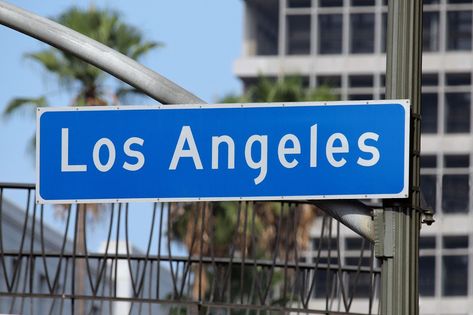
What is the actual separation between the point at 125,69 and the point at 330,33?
7979 cm

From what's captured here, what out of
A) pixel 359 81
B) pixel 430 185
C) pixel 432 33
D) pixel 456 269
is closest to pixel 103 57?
pixel 456 269

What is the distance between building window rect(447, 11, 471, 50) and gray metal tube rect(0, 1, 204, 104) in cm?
7780

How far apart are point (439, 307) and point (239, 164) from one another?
235ft

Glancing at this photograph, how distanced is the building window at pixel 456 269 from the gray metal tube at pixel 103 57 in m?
72.7

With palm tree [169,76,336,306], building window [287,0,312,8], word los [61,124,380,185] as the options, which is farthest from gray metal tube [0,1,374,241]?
building window [287,0,312,8]

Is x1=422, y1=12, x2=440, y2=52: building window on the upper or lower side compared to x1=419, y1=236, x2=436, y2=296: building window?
upper

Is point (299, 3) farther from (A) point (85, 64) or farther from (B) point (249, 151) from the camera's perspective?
(B) point (249, 151)

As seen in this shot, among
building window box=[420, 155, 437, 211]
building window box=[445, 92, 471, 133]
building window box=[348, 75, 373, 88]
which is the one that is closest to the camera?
building window box=[420, 155, 437, 211]

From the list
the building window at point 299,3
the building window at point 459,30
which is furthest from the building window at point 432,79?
the building window at point 299,3

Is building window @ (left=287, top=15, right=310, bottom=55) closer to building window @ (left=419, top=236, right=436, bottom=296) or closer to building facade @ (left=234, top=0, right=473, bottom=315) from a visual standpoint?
building facade @ (left=234, top=0, right=473, bottom=315)

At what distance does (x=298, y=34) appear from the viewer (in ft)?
285

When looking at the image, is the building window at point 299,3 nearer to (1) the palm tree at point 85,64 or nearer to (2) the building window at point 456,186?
(2) the building window at point 456,186

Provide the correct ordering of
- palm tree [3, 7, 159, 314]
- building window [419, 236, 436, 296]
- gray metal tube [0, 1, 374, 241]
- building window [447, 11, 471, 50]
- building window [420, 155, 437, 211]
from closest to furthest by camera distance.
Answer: gray metal tube [0, 1, 374, 241]
palm tree [3, 7, 159, 314]
building window [419, 236, 436, 296]
building window [420, 155, 437, 211]
building window [447, 11, 471, 50]

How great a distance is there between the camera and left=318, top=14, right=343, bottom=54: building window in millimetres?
86062
